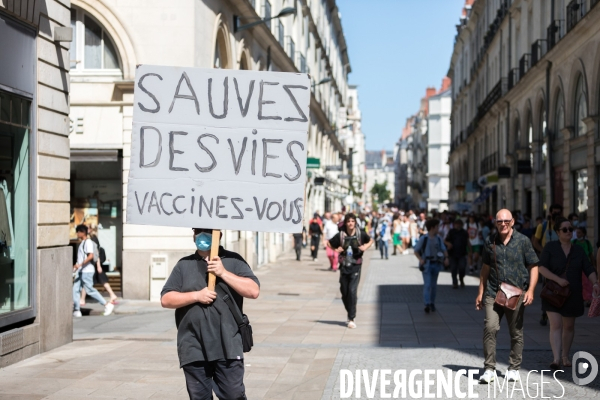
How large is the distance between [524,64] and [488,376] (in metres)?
27.4

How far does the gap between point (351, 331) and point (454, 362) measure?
3364mm

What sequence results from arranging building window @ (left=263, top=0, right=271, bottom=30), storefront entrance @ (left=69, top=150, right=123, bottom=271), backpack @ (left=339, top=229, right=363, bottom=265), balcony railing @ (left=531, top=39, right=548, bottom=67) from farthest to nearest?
balcony railing @ (left=531, top=39, right=548, bottom=67) → building window @ (left=263, top=0, right=271, bottom=30) → storefront entrance @ (left=69, top=150, right=123, bottom=271) → backpack @ (left=339, top=229, right=363, bottom=265)

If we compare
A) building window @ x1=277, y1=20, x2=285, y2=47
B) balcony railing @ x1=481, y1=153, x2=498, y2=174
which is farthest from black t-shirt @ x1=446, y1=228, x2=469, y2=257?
balcony railing @ x1=481, y1=153, x2=498, y2=174

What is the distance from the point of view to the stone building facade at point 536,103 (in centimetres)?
2330

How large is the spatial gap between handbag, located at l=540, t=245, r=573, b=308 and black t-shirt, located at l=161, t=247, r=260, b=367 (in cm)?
473

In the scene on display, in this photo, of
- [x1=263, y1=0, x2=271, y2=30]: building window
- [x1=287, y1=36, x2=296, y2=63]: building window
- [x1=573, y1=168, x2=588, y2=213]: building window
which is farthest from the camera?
[x1=287, y1=36, x2=296, y2=63]: building window

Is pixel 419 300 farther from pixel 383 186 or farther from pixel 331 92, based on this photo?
pixel 383 186

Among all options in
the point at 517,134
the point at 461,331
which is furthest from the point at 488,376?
the point at 517,134

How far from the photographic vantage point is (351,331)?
→ 1330 centimetres

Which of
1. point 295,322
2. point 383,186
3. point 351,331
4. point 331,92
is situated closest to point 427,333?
point 351,331

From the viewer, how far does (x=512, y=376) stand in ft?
28.7

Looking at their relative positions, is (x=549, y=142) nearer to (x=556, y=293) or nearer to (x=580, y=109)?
(x=580, y=109)

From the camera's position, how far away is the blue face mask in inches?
235

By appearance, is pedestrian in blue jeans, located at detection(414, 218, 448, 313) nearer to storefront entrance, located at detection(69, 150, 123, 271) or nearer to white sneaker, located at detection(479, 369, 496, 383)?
storefront entrance, located at detection(69, 150, 123, 271)
